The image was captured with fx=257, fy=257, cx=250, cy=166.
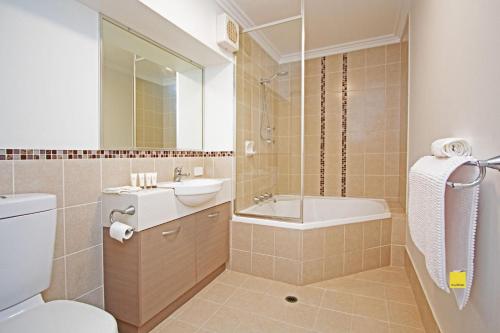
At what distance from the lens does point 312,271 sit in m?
2.13

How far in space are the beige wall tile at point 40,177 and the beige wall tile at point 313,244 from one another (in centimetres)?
167

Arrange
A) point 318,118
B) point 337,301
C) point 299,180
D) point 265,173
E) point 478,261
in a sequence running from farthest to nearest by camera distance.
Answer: point 318,118 → point 265,173 → point 299,180 → point 337,301 → point 478,261

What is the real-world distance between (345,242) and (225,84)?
71.3 inches

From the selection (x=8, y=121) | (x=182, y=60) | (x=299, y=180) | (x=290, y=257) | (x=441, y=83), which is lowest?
(x=290, y=257)

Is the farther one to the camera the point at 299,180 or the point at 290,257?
the point at 299,180

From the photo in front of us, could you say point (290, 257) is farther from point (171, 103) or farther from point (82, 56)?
point (82, 56)

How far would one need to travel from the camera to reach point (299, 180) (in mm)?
2449

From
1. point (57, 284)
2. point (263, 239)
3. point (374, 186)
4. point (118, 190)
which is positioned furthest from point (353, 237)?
point (57, 284)

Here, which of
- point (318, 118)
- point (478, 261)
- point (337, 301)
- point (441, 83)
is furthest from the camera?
point (318, 118)

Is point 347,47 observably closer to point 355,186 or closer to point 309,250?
point 355,186

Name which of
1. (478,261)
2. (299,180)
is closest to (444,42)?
(478,261)

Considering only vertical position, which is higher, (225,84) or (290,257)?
(225,84)

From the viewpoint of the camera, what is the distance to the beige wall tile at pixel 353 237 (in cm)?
227

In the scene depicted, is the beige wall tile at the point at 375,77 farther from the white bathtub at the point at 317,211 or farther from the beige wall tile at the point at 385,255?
the beige wall tile at the point at 385,255
